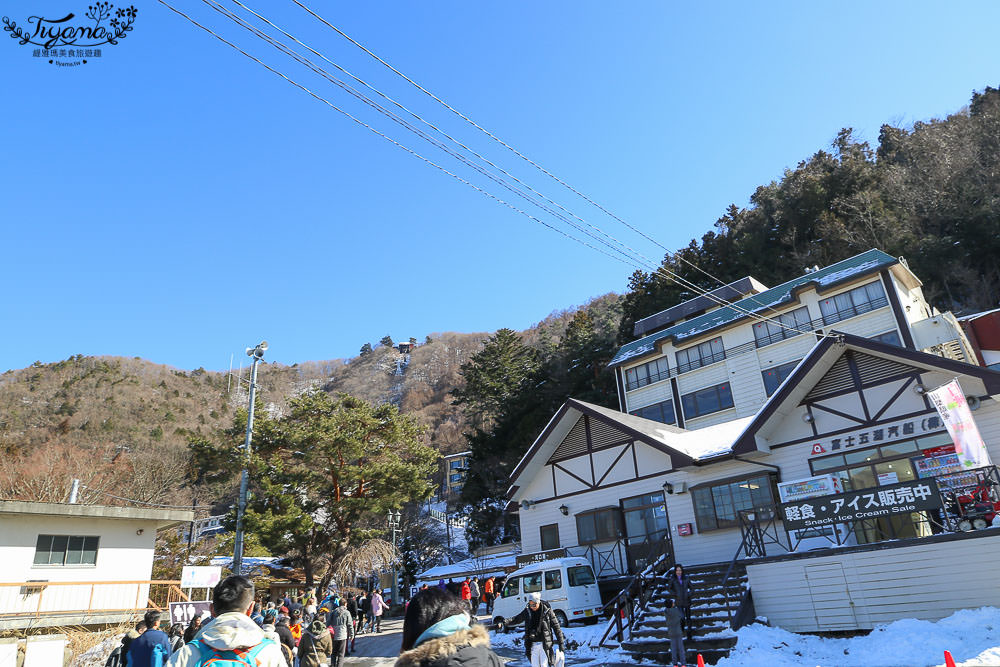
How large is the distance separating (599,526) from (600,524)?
79 mm

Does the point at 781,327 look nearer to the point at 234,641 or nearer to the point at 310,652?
the point at 310,652

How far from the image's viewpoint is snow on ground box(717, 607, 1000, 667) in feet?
34.2

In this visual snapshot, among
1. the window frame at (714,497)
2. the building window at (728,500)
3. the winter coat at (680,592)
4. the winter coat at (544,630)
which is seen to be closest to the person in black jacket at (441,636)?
the winter coat at (544,630)

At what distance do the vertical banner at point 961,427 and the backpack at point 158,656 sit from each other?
14.6 metres

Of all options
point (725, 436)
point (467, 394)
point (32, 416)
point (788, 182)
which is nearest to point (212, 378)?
point (32, 416)

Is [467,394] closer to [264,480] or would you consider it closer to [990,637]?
[264,480]

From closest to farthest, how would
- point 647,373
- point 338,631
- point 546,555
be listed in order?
point 338,631
point 546,555
point 647,373

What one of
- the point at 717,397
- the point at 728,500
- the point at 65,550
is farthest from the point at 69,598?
the point at 717,397

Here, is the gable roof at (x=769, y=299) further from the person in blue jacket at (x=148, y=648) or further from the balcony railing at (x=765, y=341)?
the person in blue jacket at (x=148, y=648)

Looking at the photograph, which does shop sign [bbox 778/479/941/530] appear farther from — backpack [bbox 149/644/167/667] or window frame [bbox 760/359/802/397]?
window frame [bbox 760/359/802/397]

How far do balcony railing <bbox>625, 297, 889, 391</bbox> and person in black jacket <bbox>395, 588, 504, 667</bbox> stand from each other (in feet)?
91.9

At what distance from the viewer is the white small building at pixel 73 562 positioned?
18031mm

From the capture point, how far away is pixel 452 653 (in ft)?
8.36

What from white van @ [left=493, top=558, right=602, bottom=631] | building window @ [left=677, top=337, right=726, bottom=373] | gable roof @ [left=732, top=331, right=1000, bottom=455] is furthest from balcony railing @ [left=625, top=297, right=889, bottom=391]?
white van @ [left=493, top=558, right=602, bottom=631]
